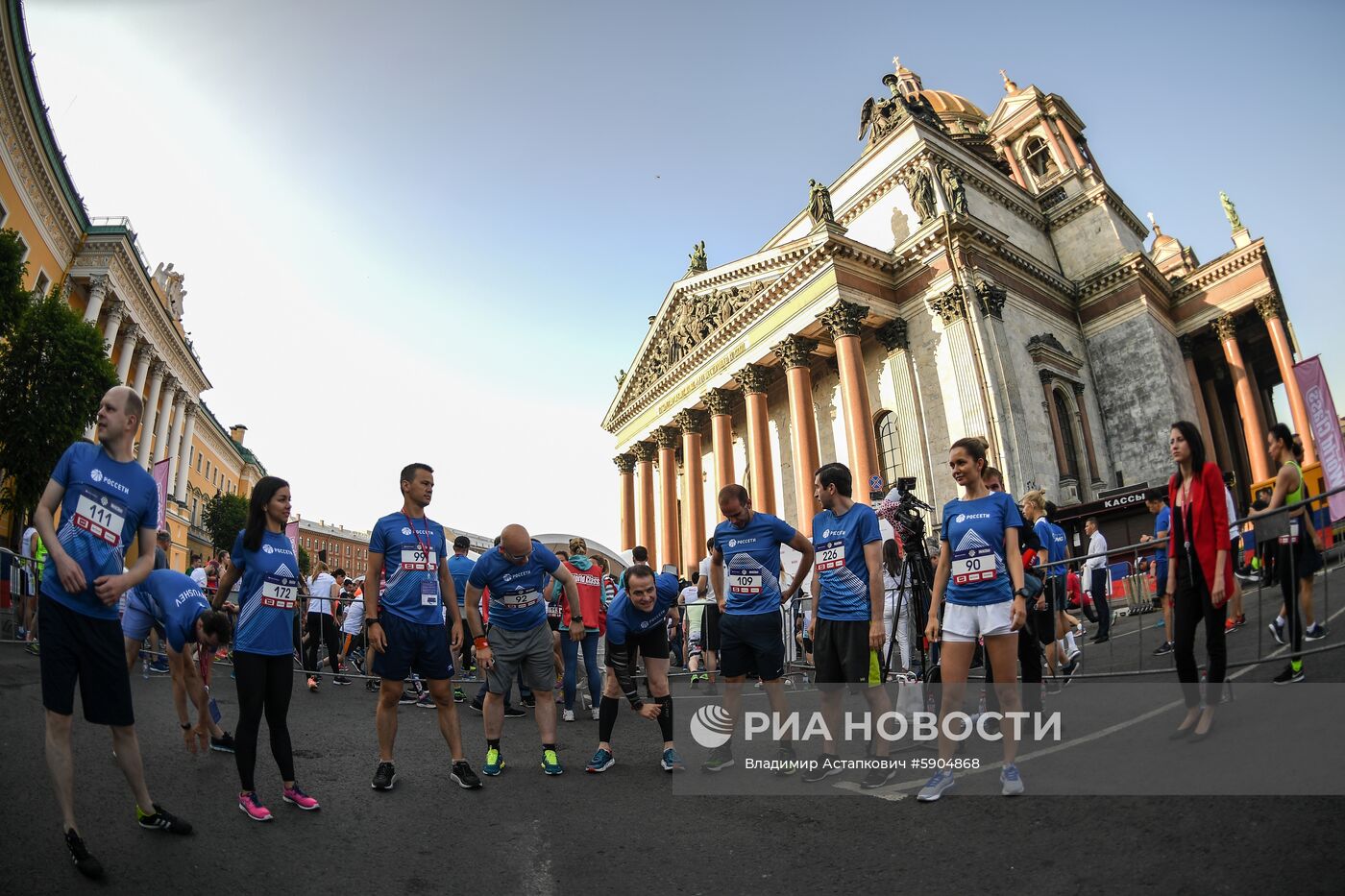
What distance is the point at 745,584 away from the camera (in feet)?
16.7

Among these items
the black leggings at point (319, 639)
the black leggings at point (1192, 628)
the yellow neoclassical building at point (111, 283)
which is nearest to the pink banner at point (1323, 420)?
the black leggings at point (1192, 628)

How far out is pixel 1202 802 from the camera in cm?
321

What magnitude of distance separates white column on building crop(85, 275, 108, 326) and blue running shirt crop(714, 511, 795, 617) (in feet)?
123

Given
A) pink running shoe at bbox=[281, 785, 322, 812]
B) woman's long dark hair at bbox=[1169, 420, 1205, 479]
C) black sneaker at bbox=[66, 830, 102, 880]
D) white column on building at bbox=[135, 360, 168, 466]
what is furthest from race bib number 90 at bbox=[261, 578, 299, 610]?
white column on building at bbox=[135, 360, 168, 466]

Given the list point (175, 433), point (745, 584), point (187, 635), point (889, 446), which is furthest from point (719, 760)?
point (175, 433)

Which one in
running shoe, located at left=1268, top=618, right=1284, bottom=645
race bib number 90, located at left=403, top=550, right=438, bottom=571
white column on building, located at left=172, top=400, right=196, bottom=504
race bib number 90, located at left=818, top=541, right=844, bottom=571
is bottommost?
running shoe, located at left=1268, top=618, right=1284, bottom=645

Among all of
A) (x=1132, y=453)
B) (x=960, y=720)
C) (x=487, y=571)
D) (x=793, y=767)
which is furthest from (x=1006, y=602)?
(x=1132, y=453)

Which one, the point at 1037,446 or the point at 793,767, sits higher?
the point at 1037,446

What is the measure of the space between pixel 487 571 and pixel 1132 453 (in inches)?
1091

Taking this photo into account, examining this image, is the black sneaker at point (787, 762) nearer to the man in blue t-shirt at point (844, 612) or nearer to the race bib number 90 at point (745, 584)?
the man in blue t-shirt at point (844, 612)

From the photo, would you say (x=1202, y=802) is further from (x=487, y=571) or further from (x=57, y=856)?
(x=57, y=856)

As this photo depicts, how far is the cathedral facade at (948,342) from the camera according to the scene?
878 inches

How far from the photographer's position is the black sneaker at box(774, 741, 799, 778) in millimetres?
4965

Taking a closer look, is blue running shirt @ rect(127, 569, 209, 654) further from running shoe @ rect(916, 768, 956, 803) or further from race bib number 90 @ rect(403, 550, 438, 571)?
running shoe @ rect(916, 768, 956, 803)
